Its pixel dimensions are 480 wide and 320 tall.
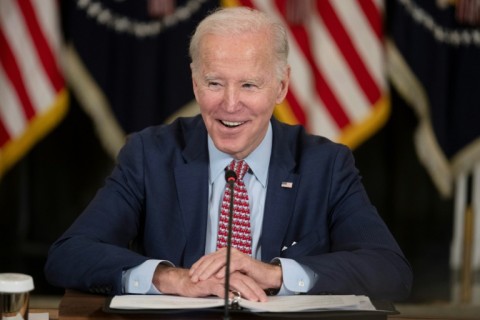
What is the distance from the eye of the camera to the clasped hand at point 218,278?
2.41 meters

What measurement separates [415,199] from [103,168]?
1725 millimetres

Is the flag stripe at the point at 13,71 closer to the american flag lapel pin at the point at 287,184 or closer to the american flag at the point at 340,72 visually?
the american flag at the point at 340,72

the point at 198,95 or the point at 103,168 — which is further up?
the point at 198,95

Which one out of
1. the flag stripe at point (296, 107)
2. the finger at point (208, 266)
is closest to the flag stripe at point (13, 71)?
the flag stripe at point (296, 107)

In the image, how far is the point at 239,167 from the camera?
9.61 ft

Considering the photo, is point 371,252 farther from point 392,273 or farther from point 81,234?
point 81,234

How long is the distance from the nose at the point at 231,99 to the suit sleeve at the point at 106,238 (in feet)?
1.21

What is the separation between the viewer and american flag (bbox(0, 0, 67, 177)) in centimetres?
511

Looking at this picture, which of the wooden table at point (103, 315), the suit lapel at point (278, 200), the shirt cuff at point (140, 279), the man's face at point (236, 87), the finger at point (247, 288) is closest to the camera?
the wooden table at point (103, 315)

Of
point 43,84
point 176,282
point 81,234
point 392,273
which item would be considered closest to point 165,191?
point 81,234

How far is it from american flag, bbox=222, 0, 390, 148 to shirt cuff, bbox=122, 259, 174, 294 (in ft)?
8.73

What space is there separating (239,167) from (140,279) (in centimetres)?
57

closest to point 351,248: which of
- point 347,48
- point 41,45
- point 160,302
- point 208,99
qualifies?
point 208,99

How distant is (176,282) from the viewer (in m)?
2.46
